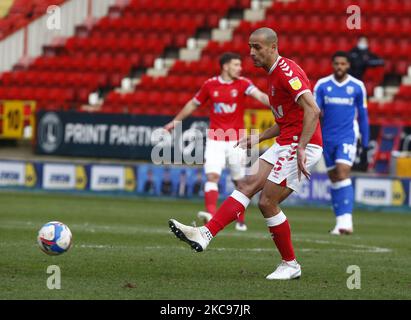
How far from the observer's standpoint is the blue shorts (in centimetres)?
1403

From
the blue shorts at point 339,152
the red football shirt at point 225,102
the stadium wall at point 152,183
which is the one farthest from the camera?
the stadium wall at point 152,183

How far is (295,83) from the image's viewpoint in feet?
28.5

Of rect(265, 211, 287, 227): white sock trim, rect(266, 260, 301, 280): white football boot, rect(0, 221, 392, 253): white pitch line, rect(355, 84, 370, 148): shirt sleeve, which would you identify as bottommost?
rect(0, 221, 392, 253): white pitch line

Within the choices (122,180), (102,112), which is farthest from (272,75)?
(102,112)

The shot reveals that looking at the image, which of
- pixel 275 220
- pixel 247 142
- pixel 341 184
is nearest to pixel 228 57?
pixel 341 184

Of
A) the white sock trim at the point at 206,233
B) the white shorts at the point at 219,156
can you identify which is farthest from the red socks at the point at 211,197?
the white sock trim at the point at 206,233

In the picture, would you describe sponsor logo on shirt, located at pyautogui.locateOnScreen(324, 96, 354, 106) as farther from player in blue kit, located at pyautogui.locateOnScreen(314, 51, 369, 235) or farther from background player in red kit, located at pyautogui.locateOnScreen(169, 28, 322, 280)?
background player in red kit, located at pyautogui.locateOnScreen(169, 28, 322, 280)

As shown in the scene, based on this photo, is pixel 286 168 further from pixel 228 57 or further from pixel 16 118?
pixel 16 118

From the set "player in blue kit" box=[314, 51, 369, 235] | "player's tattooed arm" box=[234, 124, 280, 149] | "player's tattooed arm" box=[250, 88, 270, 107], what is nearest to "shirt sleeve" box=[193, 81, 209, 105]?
"player's tattooed arm" box=[250, 88, 270, 107]

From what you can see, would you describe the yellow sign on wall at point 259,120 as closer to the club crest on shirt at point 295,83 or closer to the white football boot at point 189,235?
the club crest on shirt at point 295,83

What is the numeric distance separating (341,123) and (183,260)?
487 cm

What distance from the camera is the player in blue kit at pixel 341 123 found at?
13992mm

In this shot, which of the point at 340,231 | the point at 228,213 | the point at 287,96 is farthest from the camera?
the point at 340,231

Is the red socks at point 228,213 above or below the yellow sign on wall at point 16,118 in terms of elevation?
below
